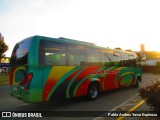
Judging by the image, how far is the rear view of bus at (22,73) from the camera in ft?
25.2

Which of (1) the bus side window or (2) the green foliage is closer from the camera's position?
(2) the green foliage

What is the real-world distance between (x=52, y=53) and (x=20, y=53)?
1380 mm

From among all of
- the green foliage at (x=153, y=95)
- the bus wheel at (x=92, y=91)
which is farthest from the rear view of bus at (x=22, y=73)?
the green foliage at (x=153, y=95)

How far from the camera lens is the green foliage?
6293 millimetres

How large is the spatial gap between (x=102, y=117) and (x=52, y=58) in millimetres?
3196

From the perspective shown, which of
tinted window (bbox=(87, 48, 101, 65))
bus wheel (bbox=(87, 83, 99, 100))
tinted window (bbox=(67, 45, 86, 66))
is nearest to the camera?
tinted window (bbox=(67, 45, 86, 66))

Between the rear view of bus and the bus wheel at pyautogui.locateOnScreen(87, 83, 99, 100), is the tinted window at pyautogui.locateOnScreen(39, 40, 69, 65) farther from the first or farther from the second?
the bus wheel at pyautogui.locateOnScreen(87, 83, 99, 100)

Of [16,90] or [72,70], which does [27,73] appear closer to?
[16,90]

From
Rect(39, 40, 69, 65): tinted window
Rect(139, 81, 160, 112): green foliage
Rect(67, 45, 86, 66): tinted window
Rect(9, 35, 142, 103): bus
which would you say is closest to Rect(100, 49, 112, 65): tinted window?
Rect(9, 35, 142, 103): bus

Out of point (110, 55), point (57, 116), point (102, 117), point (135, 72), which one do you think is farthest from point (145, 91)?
point (135, 72)

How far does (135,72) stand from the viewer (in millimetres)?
16266

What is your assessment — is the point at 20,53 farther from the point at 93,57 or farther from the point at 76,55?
the point at 93,57

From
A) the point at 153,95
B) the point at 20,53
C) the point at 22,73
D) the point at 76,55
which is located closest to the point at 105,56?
the point at 76,55

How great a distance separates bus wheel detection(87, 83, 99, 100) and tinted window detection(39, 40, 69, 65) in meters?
2.32
